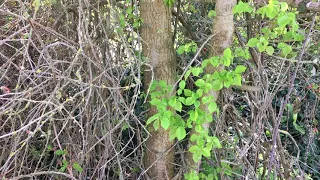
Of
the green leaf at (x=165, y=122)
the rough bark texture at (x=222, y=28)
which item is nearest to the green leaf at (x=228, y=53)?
the rough bark texture at (x=222, y=28)

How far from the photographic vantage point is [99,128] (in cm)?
222

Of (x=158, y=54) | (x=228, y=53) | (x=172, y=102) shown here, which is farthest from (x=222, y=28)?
(x=172, y=102)

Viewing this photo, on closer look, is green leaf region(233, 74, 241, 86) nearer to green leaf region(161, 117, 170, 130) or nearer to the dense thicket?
the dense thicket

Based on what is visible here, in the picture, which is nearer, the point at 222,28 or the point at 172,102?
the point at 172,102

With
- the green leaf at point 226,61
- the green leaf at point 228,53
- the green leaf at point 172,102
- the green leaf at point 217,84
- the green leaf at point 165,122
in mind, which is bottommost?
the green leaf at point 165,122

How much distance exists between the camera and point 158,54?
221cm

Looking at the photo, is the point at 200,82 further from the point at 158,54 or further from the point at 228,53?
the point at 158,54

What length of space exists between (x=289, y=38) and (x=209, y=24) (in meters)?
0.85

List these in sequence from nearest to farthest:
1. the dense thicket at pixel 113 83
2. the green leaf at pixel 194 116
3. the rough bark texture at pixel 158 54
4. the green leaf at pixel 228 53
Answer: the green leaf at pixel 228 53, the green leaf at pixel 194 116, the dense thicket at pixel 113 83, the rough bark texture at pixel 158 54

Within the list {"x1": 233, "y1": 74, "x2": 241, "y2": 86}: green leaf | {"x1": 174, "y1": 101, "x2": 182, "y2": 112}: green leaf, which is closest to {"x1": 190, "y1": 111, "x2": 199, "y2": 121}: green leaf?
{"x1": 174, "y1": 101, "x2": 182, "y2": 112}: green leaf

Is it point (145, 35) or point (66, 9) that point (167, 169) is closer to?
point (145, 35)

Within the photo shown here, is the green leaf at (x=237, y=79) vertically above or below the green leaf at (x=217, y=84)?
above

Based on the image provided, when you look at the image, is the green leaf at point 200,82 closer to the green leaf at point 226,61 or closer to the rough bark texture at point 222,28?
the green leaf at point 226,61

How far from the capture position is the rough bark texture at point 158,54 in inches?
84.3
